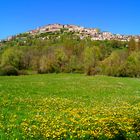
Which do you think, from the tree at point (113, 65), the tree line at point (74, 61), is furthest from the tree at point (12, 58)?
the tree at point (113, 65)

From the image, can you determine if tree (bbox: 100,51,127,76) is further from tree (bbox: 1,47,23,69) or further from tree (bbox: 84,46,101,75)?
tree (bbox: 1,47,23,69)

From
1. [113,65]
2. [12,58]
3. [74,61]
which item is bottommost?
[113,65]

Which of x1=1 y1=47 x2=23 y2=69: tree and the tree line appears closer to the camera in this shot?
the tree line

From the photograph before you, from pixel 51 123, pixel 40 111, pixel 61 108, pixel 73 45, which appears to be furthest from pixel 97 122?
pixel 73 45

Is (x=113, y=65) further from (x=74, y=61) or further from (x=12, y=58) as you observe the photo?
(x=12, y=58)

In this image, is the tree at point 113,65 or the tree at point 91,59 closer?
the tree at point 113,65

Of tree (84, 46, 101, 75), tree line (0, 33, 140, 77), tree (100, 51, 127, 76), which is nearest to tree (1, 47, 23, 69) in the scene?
tree line (0, 33, 140, 77)


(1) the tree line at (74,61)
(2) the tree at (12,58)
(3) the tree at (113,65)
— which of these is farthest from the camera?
(2) the tree at (12,58)

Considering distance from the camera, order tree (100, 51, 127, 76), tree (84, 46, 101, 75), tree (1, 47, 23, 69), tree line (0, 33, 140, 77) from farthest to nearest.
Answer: tree (1, 47, 23, 69) < tree (84, 46, 101, 75) < tree line (0, 33, 140, 77) < tree (100, 51, 127, 76)

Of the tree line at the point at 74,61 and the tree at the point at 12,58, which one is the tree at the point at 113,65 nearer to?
the tree line at the point at 74,61

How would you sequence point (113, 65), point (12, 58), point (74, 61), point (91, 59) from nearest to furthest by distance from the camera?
point (113, 65), point (91, 59), point (12, 58), point (74, 61)

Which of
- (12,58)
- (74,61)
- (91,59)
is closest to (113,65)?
(91,59)

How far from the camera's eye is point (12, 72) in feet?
355

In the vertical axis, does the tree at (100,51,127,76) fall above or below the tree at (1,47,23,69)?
below
